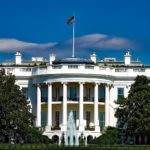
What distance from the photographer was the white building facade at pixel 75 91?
10477 cm

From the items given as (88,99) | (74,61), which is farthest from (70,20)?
(88,99)

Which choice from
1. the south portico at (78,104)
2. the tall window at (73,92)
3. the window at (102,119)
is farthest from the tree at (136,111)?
the tall window at (73,92)

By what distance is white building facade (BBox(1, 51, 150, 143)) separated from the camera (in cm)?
10477

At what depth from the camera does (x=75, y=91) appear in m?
107

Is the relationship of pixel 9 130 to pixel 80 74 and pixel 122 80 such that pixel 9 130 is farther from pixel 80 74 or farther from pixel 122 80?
pixel 122 80

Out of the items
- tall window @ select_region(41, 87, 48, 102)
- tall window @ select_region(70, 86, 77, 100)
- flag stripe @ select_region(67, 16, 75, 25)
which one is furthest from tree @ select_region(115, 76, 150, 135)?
flag stripe @ select_region(67, 16, 75, 25)

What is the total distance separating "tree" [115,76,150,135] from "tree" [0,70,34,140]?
10.9m

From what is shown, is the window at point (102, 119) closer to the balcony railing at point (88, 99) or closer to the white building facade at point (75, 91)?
the white building facade at point (75, 91)

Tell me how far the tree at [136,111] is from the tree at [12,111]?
1090cm

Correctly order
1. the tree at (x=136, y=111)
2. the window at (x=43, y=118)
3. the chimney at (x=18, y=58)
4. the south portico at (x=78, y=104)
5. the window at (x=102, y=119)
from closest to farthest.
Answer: the tree at (x=136, y=111), the south portico at (x=78, y=104), the window at (x=102, y=119), the window at (x=43, y=118), the chimney at (x=18, y=58)

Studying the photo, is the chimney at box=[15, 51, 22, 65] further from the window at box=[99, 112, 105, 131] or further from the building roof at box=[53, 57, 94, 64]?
the window at box=[99, 112, 105, 131]

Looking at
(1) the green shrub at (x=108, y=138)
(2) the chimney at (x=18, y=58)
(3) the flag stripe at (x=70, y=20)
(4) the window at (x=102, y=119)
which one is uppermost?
(3) the flag stripe at (x=70, y=20)

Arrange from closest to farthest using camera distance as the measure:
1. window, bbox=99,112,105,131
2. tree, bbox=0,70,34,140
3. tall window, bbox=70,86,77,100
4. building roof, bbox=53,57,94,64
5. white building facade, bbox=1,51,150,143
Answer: tree, bbox=0,70,34,140, white building facade, bbox=1,51,150,143, building roof, bbox=53,57,94,64, tall window, bbox=70,86,77,100, window, bbox=99,112,105,131

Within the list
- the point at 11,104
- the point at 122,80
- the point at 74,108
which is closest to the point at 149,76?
the point at 122,80
